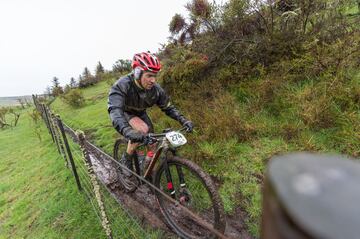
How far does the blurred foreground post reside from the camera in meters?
0.39

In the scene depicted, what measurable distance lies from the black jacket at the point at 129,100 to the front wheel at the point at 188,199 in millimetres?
894

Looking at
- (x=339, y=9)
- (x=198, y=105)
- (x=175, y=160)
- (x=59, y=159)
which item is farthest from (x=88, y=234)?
(x=339, y=9)

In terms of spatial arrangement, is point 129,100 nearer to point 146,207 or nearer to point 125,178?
point 125,178

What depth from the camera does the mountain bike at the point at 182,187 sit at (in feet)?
11.6

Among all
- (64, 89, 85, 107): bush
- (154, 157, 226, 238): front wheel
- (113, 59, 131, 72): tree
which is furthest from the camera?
(113, 59, 131, 72): tree

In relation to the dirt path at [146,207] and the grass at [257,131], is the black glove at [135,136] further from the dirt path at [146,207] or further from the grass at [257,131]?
the grass at [257,131]

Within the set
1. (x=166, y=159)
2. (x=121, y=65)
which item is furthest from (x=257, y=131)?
(x=121, y=65)

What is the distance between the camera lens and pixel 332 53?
17.5 feet

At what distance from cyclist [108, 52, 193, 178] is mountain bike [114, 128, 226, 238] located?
403mm

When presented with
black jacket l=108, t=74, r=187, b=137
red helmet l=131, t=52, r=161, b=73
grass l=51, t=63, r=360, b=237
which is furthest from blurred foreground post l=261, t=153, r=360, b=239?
red helmet l=131, t=52, r=161, b=73

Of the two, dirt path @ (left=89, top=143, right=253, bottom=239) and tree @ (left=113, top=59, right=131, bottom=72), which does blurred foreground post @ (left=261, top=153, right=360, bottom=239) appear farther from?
tree @ (left=113, top=59, right=131, bottom=72)

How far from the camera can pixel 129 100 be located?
188 inches

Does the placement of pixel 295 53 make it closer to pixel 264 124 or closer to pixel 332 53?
pixel 332 53

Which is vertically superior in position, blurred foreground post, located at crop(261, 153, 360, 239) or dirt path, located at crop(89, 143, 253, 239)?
blurred foreground post, located at crop(261, 153, 360, 239)
